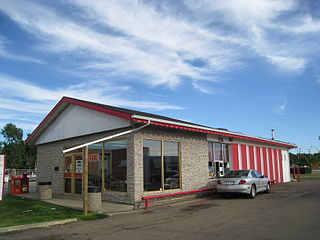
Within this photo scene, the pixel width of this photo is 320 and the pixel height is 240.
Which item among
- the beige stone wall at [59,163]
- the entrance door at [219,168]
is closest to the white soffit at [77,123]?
the beige stone wall at [59,163]

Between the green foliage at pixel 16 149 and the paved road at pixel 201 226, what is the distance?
1936 inches

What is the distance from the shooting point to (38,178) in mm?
19422

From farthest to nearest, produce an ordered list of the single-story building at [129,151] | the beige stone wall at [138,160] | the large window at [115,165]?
the large window at [115,165]
the single-story building at [129,151]
the beige stone wall at [138,160]

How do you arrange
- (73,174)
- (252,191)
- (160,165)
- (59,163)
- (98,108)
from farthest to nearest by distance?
(59,163)
(73,174)
(252,191)
(98,108)
(160,165)

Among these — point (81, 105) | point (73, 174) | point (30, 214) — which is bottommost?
point (30, 214)

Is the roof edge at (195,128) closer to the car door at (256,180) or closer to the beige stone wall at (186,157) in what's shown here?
the beige stone wall at (186,157)

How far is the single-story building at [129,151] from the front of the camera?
481 inches

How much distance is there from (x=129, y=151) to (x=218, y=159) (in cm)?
713

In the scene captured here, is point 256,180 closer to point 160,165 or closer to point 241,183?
point 241,183

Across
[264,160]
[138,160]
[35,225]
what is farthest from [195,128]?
[264,160]

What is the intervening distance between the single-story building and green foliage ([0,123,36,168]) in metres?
38.9

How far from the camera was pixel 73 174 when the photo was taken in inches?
630

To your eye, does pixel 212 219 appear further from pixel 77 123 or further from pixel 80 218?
pixel 77 123

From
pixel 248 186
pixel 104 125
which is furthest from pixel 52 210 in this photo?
pixel 248 186
